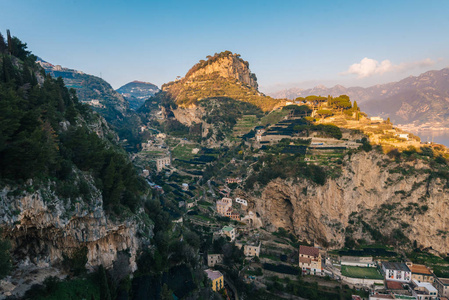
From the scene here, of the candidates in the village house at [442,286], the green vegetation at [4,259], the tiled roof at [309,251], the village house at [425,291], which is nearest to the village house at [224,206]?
the tiled roof at [309,251]

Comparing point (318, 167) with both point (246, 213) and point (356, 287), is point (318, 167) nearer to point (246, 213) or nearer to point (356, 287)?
point (246, 213)

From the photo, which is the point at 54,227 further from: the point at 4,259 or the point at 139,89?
the point at 139,89

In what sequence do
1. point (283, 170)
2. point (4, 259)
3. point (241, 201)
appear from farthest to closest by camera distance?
point (241, 201)
point (283, 170)
point (4, 259)

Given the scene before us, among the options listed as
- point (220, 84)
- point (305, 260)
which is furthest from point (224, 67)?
point (305, 260)

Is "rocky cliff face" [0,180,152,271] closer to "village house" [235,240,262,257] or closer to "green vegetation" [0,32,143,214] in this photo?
"green vegetation" [0,32,143,214]

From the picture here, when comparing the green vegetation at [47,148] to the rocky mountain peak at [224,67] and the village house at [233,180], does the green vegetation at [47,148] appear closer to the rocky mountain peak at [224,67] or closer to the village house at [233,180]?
the village house at [233,180]

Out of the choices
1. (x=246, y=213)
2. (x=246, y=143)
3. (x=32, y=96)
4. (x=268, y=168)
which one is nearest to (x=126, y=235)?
(x=32, y=96)
